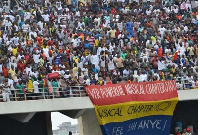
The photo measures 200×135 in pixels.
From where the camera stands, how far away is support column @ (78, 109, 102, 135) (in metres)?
28.8

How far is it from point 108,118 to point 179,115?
18.8ft

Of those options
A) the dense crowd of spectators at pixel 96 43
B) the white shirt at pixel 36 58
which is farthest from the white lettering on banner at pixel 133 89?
the white shirt at pixel 36 58

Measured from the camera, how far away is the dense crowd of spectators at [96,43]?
26.1 m

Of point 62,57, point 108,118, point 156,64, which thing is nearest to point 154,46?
point 156,64

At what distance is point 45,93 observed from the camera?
25.0 metres

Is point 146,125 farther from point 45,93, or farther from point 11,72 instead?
point 11,72

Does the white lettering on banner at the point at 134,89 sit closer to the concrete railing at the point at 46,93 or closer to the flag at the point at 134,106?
the flag at the point at 134,106

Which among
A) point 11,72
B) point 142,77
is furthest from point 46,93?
point 142,77

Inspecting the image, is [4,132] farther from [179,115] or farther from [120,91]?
[179,115]

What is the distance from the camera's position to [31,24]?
96.6 ft

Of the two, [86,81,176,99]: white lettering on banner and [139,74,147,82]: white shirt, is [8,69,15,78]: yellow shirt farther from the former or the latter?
[139,74,147,82]: white shirt

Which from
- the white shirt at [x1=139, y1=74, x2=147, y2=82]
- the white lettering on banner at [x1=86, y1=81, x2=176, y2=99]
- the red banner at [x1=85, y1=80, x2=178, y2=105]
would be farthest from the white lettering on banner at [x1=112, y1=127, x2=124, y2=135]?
the white shirt at [x1=139, y1=74, x2=147, y2=82]

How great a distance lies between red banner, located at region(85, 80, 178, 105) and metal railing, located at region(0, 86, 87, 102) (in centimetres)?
98

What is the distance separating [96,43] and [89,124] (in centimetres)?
277
